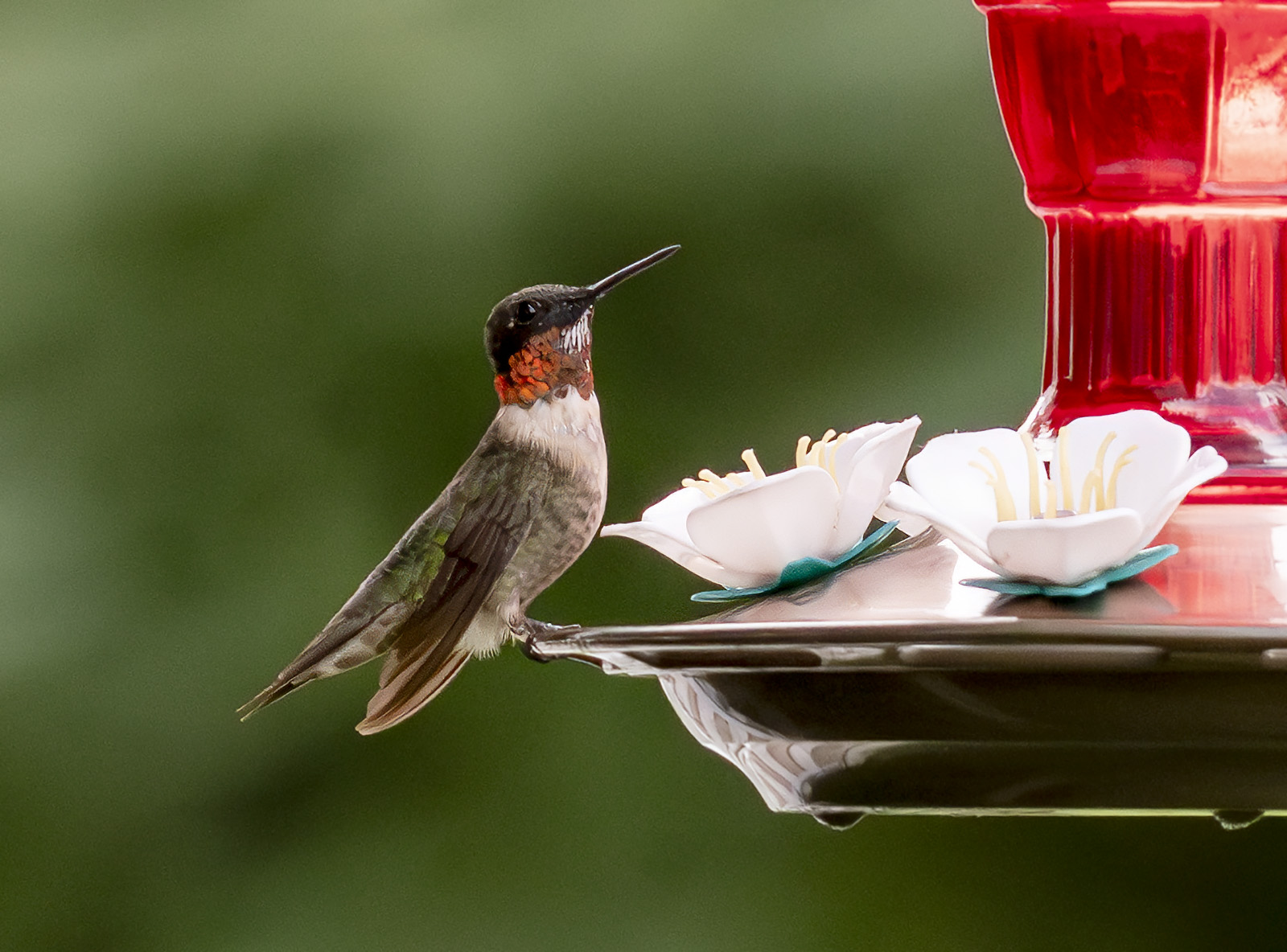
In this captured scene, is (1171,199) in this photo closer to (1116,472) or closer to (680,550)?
(1116,472)

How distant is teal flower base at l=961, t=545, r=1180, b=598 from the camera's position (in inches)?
40.1

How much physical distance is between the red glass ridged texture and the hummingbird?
101 centimetres

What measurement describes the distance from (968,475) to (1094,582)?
0.14 metres

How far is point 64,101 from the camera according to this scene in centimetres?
572

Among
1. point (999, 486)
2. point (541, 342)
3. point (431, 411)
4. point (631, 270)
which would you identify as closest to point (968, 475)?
point (999, 486)

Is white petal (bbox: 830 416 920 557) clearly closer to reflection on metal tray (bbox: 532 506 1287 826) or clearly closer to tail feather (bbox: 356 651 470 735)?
reflection on metal tray (bbox: 532 506 1287 826)

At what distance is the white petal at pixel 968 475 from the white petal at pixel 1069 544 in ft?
0.16

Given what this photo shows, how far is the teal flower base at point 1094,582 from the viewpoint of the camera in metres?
1.02

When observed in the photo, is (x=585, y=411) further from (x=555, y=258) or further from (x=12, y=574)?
(x=12, y=574)

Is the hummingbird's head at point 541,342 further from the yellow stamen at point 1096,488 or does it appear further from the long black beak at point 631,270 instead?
the yellow stamen at point 1096,488

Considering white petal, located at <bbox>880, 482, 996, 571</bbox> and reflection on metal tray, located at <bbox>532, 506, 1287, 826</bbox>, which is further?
white petal, located at <bbox>880, 482, 996, 571</bbox>

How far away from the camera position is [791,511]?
1281mm

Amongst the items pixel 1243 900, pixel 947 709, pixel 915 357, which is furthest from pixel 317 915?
pixel 947 709

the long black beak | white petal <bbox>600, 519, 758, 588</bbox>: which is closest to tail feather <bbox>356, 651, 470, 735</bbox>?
the long black beak
